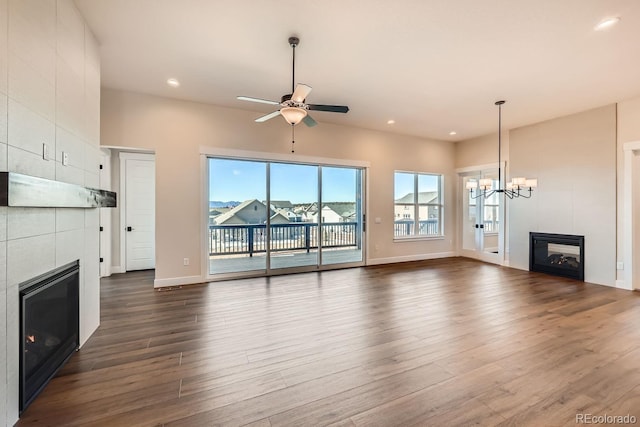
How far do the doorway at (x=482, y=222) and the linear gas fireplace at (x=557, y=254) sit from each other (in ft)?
2.22

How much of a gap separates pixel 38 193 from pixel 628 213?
7.37 m

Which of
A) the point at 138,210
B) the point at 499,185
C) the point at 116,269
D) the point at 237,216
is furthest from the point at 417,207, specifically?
the point at 116,269

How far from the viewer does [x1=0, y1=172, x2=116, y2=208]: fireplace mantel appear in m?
1.44

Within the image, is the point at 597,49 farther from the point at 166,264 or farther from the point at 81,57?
the point at 166,264

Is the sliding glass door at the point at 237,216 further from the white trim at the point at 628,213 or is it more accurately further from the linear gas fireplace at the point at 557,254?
the white trim at the point at 628,213

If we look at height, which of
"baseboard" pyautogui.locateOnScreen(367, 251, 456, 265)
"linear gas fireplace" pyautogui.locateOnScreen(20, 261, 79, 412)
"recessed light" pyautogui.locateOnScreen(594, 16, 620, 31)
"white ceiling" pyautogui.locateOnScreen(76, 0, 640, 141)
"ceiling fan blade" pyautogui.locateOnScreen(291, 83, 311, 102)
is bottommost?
"baseboard" pyautogui.locateOnScreen(367, 251, 456, 265)

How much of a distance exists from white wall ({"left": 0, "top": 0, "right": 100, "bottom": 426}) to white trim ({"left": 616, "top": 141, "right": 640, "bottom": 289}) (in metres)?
7.46

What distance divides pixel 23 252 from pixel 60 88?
1366 millimetres

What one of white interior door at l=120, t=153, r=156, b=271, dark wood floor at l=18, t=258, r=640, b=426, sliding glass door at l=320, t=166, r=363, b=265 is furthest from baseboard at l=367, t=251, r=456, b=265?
white interior door at l=120, t=153, r=156, b=271

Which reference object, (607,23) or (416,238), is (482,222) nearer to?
(416,238)

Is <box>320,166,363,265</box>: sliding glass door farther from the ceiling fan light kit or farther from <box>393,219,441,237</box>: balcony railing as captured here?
the ceiling fan light kit

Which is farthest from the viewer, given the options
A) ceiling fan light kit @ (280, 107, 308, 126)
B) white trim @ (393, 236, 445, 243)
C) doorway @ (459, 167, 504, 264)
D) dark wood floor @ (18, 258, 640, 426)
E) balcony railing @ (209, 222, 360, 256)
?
white trim @ (393, 236, 445, 243)

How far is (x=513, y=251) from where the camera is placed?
6.09 m

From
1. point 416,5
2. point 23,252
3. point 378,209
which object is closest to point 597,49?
point 416,5
